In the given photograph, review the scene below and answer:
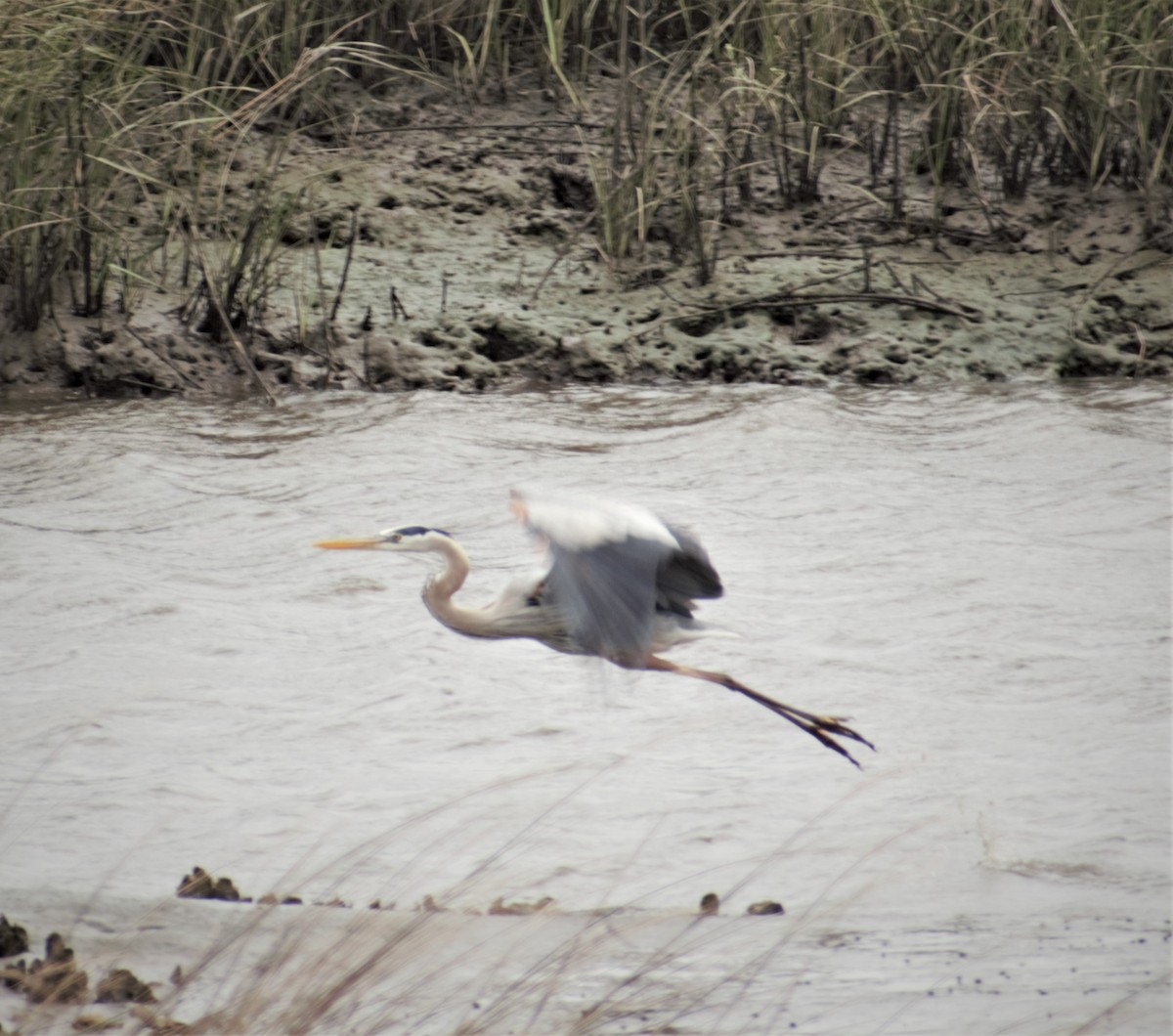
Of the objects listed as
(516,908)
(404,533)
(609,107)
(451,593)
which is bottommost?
(516,908)

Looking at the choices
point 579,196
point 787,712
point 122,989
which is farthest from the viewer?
point 579,196

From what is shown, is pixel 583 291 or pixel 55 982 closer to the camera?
pixel 55 982

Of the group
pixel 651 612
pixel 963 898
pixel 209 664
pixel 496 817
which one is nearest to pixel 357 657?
pixel 209 664

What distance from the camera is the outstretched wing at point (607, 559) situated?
129 inches

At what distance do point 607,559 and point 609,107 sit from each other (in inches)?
210

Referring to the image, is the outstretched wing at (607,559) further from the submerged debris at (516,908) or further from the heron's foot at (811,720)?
the submerged debris at (516,908)

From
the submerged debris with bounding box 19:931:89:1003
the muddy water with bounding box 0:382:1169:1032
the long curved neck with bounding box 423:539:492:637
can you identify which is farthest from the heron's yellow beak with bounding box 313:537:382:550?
the submerged debris with bounding box 19:931:89:1003

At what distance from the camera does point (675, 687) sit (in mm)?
4598

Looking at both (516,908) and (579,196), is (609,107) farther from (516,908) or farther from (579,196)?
(516,908)

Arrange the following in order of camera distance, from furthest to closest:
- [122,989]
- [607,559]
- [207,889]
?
[607,559] < [207,889] < [122,989]

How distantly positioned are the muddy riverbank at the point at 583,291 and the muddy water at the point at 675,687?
9.8 inches

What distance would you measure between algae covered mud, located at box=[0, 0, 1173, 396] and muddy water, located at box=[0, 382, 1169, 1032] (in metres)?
0.35

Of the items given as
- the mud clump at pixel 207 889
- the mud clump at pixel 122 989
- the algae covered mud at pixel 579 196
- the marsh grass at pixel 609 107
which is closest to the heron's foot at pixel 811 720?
the mud clump at pixel 207 889

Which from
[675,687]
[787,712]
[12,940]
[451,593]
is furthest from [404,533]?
[12,940]
